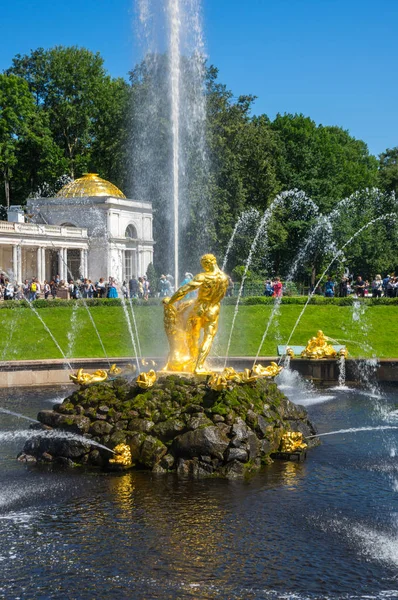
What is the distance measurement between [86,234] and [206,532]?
46.4 meters

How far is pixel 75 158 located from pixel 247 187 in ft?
52.0

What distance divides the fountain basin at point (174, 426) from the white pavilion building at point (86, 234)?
40230 mm

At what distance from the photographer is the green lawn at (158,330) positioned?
24.4 m

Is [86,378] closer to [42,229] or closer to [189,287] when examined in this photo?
[189,287]

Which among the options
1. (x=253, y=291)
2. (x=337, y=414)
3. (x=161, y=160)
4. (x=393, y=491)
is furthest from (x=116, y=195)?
(x=393, y=491)

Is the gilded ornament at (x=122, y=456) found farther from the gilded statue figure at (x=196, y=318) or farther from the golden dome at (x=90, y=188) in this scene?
the golden dome at (x=90, y=188)

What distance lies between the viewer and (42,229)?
5153cm

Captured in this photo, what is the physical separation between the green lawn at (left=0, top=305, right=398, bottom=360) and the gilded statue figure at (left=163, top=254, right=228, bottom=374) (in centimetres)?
996

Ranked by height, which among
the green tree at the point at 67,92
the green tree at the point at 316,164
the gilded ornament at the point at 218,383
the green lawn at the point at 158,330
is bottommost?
the gilded ornament at the point at 218,383

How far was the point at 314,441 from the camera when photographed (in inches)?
509

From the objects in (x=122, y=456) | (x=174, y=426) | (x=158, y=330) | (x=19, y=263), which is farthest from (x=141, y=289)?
(x=122, y=456)

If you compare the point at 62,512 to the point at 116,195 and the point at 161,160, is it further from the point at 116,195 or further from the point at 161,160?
the point at 116,195

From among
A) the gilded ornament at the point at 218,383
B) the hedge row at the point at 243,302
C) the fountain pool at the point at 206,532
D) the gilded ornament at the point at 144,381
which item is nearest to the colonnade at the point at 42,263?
the hedge row at the point at 243,302

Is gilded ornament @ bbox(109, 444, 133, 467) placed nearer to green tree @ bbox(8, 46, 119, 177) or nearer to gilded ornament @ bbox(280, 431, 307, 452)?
gilded ornament @ bbox(280, 431, 307, 452)
